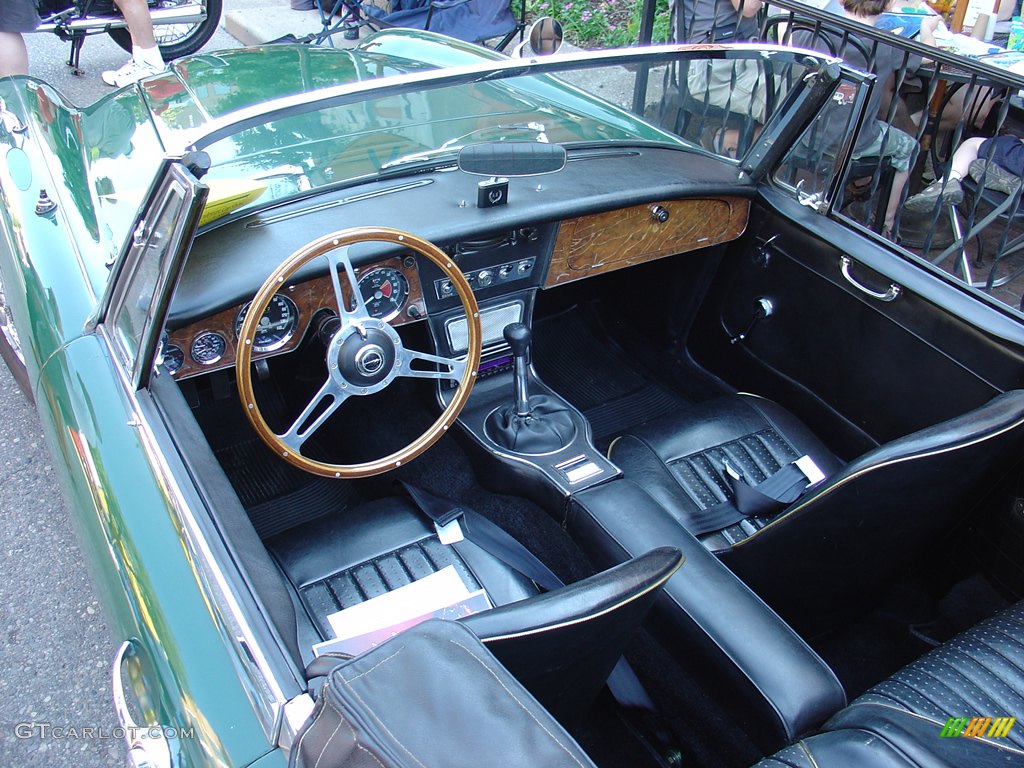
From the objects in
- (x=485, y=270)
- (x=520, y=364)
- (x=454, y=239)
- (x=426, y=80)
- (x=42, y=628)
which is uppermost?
(x=426, y=80)

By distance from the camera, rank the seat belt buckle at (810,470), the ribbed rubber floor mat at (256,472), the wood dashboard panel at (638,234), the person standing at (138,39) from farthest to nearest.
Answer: the person standing at (138,39) < the ribbed rubber floor mat at (256,472) < the wood dashboard panel at (638,234) < the seat belt buckle at (810,470)

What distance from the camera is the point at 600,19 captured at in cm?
717

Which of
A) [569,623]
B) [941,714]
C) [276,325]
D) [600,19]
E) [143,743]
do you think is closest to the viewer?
[569,623]

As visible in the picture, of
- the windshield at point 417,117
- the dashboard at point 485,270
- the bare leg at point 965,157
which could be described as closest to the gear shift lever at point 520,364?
the dashboard at point 485,270

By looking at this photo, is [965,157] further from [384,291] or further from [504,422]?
[384,291]

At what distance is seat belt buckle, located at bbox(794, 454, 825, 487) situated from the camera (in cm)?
247

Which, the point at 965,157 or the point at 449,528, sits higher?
the point at 965,157

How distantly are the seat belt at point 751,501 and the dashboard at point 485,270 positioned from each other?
33.8 inches

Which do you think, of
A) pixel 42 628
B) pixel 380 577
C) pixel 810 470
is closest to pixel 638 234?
pixel 810 470

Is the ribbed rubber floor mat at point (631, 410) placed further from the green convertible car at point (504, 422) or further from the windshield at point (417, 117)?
the windshield at point (417, 117)

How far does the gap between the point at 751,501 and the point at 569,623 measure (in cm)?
121

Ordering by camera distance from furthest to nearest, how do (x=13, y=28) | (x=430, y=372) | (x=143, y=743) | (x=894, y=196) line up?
(x=13, y=28)
(x=894, y=196)
(x=430, y=372)
(x=143, y=743)

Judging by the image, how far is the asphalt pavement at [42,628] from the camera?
2170 mm

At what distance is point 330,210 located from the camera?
2180mm
